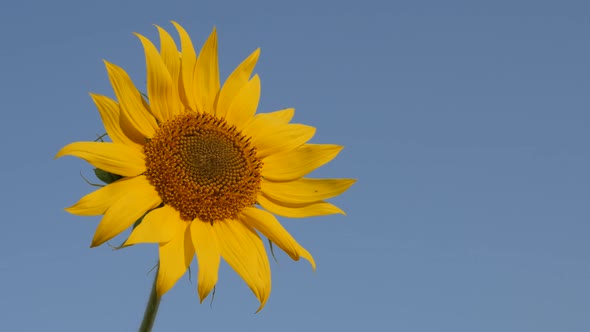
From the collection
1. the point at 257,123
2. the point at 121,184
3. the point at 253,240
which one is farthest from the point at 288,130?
the point at 121,184

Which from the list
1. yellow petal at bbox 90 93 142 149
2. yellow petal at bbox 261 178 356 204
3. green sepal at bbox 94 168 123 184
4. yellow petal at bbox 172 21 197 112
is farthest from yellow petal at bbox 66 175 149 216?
yellow petal at bbox 261 178 356 204

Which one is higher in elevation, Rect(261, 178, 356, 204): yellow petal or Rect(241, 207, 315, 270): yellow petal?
Rect(261, 178, 356, 204): yellow petal

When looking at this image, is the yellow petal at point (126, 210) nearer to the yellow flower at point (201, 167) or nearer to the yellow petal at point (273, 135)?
the yellow flower at point (201, 167)

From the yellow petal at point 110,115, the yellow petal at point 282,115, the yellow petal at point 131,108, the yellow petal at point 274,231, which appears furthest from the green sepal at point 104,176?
the yellow petal at point 282,115

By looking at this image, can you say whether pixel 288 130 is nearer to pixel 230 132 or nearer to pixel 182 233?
pixel 230 132

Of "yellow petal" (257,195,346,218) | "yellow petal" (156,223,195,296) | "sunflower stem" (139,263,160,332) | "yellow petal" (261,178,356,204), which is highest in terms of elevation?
"yellow petal" (261,178,356,204)

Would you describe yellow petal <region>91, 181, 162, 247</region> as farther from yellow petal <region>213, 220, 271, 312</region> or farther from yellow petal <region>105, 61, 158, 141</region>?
yellow petal <region>213, 220, 271, 312</region>
